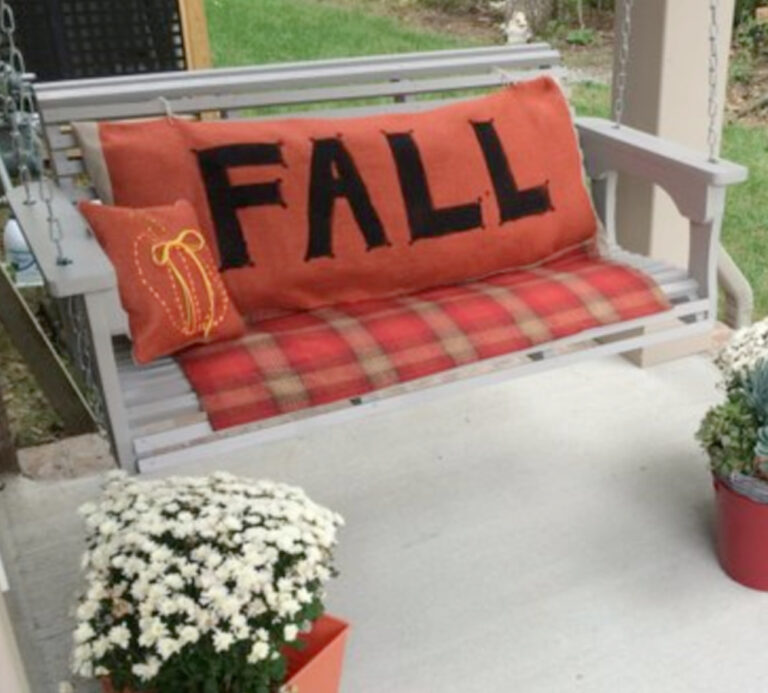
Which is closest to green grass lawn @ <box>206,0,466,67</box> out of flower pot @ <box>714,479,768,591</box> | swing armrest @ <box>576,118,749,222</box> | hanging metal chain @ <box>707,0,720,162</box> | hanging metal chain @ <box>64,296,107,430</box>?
swing armrest @ <box>576,118,749,222</box>

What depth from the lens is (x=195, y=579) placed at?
1.44 m

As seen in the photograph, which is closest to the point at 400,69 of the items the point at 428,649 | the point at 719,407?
the point at 719,407

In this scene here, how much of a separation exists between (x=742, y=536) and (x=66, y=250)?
1.35 m

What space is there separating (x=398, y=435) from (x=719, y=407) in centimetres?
90

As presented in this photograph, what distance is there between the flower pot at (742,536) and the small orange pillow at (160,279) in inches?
40.1

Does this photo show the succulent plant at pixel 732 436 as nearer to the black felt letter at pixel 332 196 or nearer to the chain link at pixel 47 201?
the black felt letter at pixel 332 196

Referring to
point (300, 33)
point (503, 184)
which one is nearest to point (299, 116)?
point (503, 184)

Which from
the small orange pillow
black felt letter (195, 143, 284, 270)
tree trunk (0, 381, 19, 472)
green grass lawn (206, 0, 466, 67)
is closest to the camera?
the small orange pillow

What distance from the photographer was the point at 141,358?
1817 mm

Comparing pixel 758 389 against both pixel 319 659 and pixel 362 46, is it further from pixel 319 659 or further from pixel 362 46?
pixel 362 46

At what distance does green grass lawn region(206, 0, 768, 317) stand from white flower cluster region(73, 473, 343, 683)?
2.35 meters

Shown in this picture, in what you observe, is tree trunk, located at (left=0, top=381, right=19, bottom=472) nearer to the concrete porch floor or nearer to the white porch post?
the concrete porch floor

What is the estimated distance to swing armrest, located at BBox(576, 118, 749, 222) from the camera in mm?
2041

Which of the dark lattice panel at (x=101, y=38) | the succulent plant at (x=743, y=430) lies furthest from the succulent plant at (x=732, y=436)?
the dark lattice panel at (x=101, y=38)
